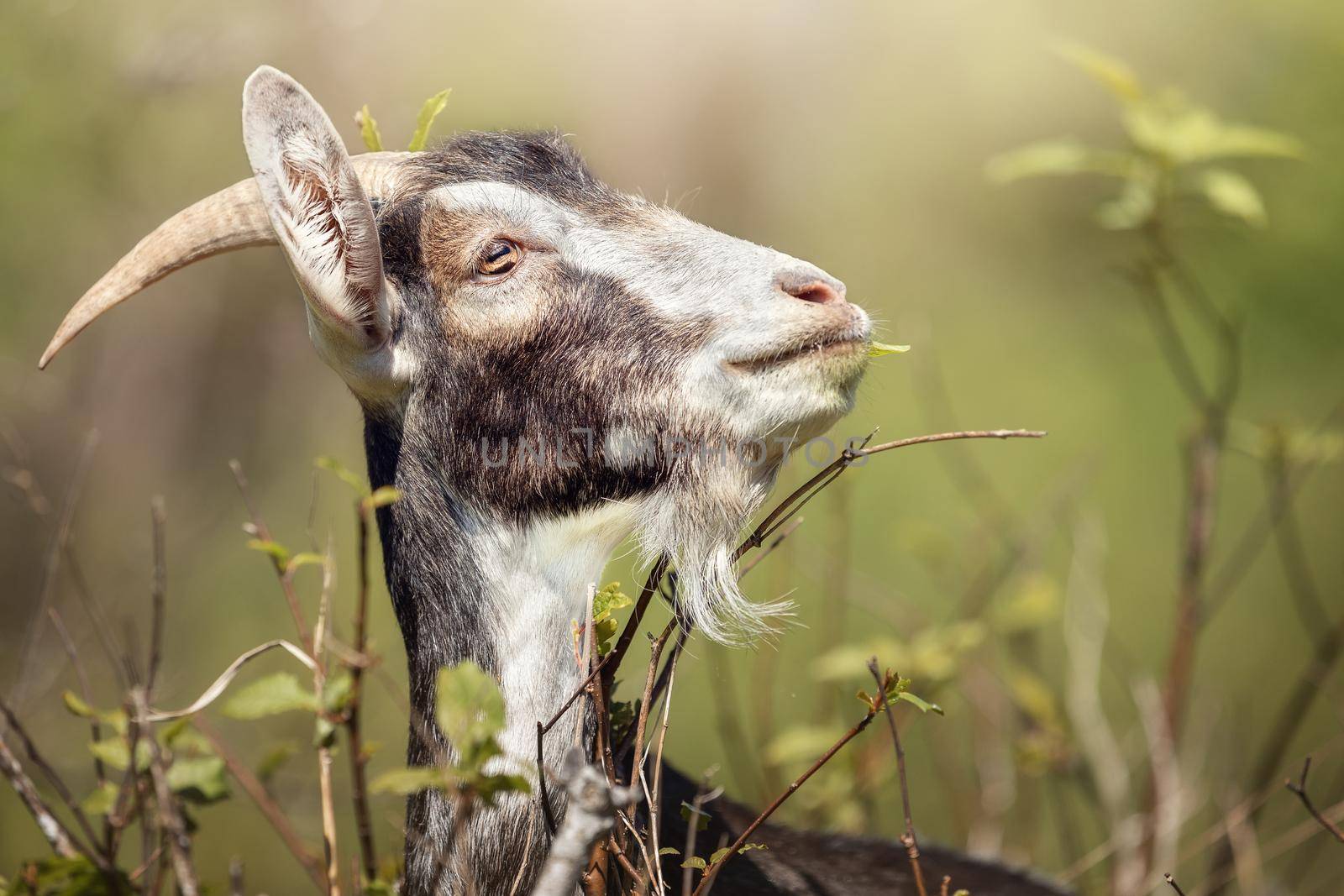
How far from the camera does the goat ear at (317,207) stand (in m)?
1.97

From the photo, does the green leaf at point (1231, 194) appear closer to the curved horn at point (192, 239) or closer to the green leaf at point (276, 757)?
the curved horn at point (192, 239)

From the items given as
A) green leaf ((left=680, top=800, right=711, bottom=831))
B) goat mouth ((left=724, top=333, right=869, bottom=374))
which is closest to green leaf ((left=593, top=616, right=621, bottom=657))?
green leaf ((left=680, top=800, right=711, bottom=831))

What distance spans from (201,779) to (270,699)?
0.60 metres

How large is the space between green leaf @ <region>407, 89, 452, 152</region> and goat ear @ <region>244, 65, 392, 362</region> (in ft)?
1.09

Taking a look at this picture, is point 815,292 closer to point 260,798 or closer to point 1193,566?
point 260,798

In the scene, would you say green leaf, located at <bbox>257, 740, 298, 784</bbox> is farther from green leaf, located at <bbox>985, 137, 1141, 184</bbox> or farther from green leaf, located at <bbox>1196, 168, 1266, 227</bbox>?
green leaf, located at <bbox>1196, 168, 1266, 227</bbox>

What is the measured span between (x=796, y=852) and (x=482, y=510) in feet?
3.76

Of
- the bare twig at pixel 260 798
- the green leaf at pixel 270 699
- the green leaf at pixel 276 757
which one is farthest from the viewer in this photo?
the green leaf at pixel 276 757

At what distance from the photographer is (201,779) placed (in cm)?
205

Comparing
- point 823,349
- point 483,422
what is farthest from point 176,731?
point 823,349

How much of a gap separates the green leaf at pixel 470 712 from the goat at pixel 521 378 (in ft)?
2.07

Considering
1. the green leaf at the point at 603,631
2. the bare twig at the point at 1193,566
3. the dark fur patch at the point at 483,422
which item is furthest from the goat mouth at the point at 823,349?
the bare twig at the point at 1193,566

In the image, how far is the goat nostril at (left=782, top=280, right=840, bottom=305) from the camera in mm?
2057

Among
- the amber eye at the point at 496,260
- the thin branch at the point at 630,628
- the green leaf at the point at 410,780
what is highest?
Answer: the amber eye at the point at 496,260
